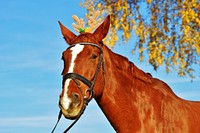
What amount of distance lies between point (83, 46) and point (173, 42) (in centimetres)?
801

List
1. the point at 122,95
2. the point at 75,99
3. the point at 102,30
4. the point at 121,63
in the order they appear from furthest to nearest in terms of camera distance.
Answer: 1. the point at 121,63
2. the point at 122,95
3. the point at 102,30
4. the point at 75,99

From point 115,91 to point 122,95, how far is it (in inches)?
4.5

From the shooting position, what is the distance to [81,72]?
5.16m

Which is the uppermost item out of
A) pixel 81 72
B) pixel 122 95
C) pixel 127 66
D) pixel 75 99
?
pixel 127 66

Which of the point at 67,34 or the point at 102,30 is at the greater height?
the point at 67,34

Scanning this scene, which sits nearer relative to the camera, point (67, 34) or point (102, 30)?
point (102, 30)

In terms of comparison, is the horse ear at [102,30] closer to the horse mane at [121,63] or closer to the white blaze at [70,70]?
the horse mane at [121,63]

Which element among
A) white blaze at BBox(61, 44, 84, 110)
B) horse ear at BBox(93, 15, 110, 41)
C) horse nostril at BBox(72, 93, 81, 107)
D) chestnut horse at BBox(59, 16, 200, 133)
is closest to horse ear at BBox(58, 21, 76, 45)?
chestnut horse at BBox(59, 16, 200, 133)

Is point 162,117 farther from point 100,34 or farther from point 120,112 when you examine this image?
point 100,34

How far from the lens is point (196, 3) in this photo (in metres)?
12.0

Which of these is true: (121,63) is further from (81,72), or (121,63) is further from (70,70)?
(70,70)

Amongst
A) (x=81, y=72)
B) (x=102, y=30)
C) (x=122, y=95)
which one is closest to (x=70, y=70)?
(x=81, y=72)


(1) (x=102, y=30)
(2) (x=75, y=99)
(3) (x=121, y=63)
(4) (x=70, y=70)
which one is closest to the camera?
(2) (x=75, y=99)

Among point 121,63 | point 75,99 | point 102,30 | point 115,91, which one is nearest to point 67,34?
point 102,30
